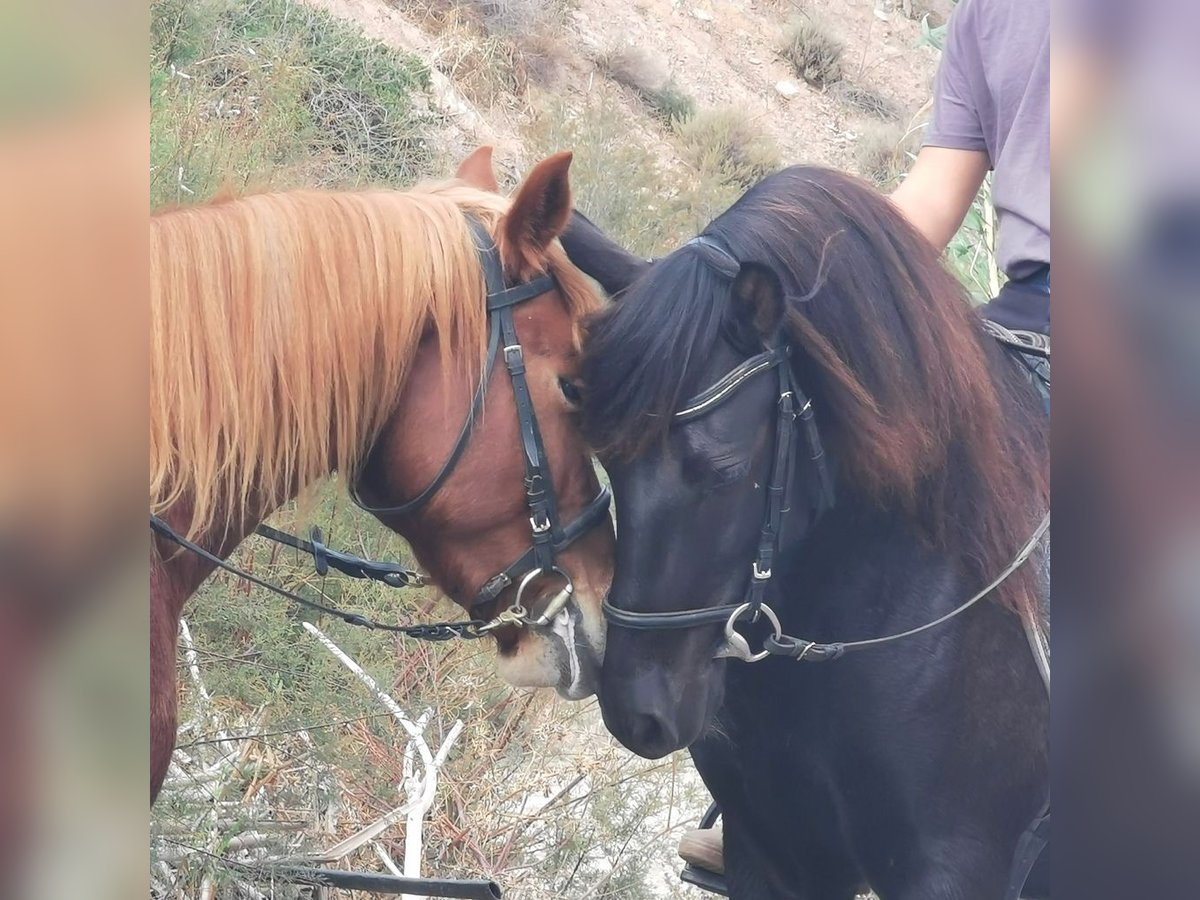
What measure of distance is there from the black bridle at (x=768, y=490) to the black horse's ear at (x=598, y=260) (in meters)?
0.18

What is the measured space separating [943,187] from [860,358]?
0.98 m

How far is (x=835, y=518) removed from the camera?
2.09m

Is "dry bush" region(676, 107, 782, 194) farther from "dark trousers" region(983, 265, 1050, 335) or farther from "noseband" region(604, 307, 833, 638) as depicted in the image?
"noseband" region(604, 307, 833, 638)

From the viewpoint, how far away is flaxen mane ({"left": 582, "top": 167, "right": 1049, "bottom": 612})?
1891mm

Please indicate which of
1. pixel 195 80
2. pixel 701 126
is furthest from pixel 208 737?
pixel 701 126

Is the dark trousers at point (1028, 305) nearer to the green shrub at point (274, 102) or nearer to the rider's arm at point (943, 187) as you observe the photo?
the rider's arm at point (943, 187)

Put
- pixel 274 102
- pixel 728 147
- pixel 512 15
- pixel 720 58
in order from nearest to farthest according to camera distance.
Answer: pixel 274 102 → pixel 512 15 → pixel 728 147 → pixel 720 58

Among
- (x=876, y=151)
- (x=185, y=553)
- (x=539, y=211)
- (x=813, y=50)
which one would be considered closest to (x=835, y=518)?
(x=539, y=211)

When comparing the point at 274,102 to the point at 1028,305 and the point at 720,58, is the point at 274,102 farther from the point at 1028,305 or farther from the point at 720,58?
the point at 720,58

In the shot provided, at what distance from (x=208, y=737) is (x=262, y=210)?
2.28 metres

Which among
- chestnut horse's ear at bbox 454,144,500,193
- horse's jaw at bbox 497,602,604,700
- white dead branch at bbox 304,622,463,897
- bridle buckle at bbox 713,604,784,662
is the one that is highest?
chestnut horse's ear at bbox 454,144,500,193

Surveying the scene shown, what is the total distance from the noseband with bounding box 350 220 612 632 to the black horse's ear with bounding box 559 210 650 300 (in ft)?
0.29

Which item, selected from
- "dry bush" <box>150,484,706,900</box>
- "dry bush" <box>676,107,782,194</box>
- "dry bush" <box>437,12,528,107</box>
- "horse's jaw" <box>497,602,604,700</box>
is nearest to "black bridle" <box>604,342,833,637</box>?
"horse's jaw" <box>497,602,604,700</box>

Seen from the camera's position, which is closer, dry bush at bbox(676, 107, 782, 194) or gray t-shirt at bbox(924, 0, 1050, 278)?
gray t-shirt at bbox(924, 0, 1050, 278)
